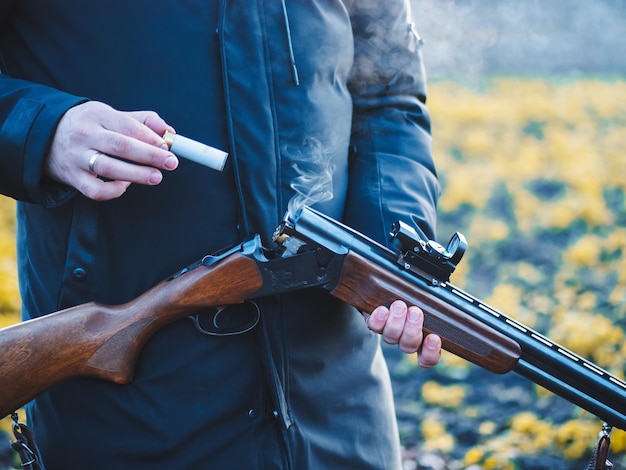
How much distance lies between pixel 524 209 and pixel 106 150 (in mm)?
5562

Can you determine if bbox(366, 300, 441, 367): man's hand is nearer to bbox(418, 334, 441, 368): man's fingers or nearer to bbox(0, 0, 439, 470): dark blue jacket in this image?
bbox(418, 334, 441, 368): man's fingers

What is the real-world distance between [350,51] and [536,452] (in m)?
2.72

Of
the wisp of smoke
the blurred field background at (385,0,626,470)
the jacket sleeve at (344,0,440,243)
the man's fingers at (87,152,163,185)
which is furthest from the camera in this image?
the blurred field background at (385,0,626,470)

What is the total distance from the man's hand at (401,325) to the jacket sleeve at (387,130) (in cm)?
28

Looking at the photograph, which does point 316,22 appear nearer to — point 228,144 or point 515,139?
point 228,144

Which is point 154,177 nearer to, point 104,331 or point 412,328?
point 104,331

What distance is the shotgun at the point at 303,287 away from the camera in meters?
1.66

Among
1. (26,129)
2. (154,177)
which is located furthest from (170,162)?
(26,129)

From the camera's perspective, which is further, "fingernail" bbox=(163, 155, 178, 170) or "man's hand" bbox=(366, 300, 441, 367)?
"man's hand" bbox=(366, 300, 441, 367)

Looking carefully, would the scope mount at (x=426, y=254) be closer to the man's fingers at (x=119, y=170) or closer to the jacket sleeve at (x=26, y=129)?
the man's fingers at (x=119, y=170)

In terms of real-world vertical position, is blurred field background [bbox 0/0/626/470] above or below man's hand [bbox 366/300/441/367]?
below

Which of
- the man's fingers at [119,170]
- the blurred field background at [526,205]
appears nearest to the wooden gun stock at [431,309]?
the man's fingers at [119,170]

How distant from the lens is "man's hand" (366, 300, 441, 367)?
6.06 feet

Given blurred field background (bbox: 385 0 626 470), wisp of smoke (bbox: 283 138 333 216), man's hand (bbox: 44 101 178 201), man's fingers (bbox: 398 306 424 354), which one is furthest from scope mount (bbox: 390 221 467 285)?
blurred field background (bbox: 385 0 626 470)
